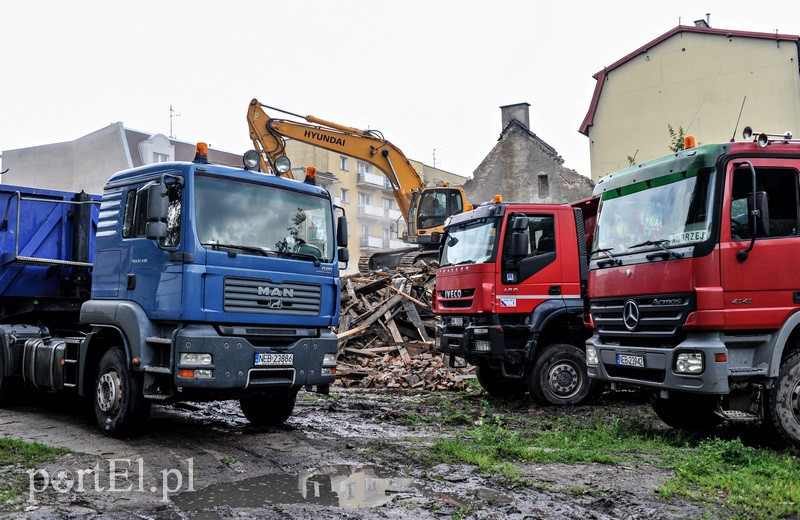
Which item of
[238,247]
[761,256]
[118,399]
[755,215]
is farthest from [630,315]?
[118,399]

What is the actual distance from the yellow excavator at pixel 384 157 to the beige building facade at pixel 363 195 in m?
31.2

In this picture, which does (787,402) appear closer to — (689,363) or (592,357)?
(689,363)

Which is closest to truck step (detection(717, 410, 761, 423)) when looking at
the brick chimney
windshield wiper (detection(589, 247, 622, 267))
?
windshield wiper (detection(589, 247, 622, 267))

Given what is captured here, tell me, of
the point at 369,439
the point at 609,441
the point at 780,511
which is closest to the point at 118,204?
the point at 369,439

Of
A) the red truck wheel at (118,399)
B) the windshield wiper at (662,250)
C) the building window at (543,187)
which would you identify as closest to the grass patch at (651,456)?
the windshield wiper at (662,250)

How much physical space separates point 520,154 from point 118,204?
94.7 feet

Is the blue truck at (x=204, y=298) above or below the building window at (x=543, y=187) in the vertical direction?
below

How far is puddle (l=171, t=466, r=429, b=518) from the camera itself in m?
5.70

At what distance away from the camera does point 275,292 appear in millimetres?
7977

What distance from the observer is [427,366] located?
14.7 meters

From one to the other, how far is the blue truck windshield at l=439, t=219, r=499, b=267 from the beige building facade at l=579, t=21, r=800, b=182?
19.3m

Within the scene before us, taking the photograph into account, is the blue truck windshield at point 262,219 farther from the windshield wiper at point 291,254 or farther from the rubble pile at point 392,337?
the rubble pile at point 392,337

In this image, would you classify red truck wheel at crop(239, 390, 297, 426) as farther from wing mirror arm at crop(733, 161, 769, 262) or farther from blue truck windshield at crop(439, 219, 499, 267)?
wing mirror arm at crop(733, 161, 769, 262)

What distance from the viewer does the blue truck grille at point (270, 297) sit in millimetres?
7664
